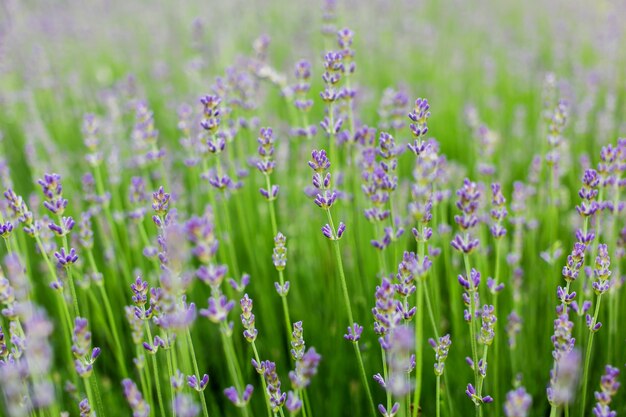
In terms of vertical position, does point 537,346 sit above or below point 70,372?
below

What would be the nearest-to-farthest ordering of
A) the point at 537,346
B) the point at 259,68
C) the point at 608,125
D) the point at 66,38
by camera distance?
the point at 537,346
the point at 259,68
the point at 608,125
the point at 66,38

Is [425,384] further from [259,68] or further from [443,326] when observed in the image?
[259,68]

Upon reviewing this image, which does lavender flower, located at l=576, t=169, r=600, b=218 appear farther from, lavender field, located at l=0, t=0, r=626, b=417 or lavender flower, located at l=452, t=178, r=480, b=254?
lavender flower, located at l=452, t=178, r=480, b=254

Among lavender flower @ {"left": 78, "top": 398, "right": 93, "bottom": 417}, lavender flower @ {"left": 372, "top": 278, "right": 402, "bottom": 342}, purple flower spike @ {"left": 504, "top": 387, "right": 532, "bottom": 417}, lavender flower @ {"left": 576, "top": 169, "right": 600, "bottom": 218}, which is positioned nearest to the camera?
purple flower spike @ {"left": 504, "top": 387, "right": 532, "bottom": 417}

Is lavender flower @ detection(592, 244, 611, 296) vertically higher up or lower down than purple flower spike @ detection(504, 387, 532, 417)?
higher up

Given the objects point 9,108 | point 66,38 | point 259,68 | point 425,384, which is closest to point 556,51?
point 259,68

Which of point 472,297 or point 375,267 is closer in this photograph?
point 472,297

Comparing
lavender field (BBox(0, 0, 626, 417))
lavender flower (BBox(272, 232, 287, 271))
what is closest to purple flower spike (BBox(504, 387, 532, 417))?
lavender field (BBox(0, 0, 626, 417))

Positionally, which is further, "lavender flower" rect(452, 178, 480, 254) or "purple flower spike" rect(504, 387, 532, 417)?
"lavender flower" rect(452, 178, 480, 254)

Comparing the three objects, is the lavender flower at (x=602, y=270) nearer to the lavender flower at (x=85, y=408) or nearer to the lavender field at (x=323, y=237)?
the lavender field at (x=323, y=237)
